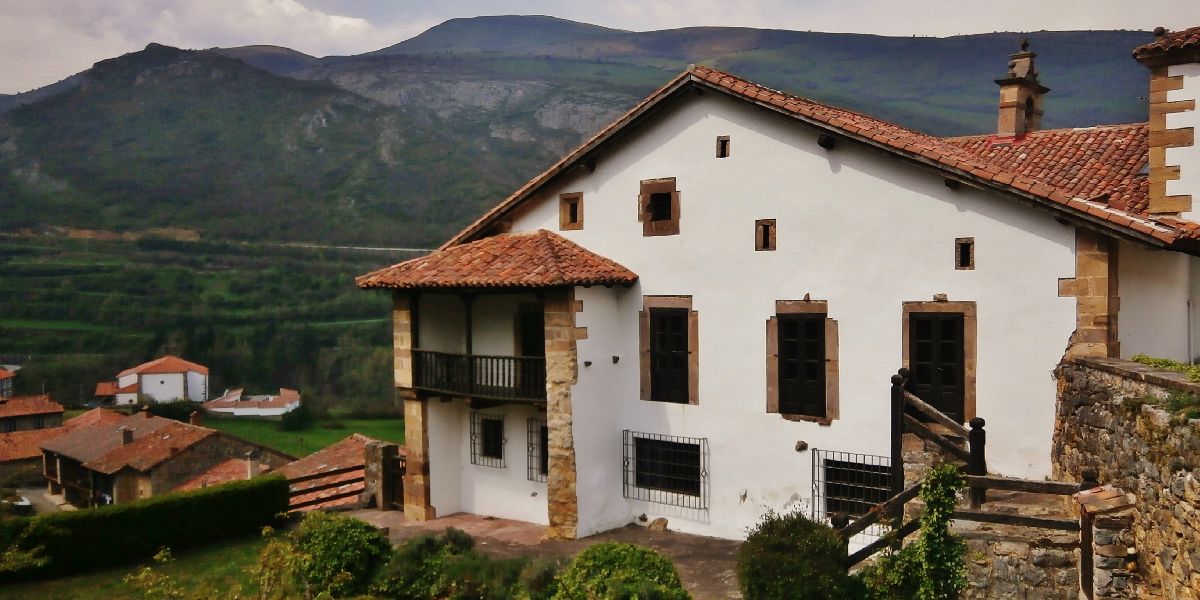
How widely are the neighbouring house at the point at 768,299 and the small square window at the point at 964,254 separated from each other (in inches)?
1.1

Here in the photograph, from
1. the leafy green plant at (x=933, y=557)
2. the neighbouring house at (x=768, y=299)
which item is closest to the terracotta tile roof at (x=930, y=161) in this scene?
the neighbouring house at (x=768, y=299)

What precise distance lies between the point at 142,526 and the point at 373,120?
11141 cm

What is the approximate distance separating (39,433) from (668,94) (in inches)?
2230

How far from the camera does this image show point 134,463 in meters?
38.0

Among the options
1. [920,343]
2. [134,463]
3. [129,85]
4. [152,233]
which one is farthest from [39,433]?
[129,85]

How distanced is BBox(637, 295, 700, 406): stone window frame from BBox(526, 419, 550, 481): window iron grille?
2.09 metres

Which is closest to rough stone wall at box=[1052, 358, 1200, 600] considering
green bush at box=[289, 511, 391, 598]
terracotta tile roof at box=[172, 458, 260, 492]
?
green bush at box=[289, 511, 391, 598]

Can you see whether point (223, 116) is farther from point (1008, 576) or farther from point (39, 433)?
point (1008, 576)

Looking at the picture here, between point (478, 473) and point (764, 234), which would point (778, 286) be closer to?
point (764, 234)

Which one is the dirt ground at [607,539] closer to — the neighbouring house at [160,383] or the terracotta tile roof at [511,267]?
the terracotta tile roof at [511,267]

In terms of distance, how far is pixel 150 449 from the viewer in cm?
3944

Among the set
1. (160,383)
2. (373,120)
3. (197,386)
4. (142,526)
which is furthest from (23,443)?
(373,120)

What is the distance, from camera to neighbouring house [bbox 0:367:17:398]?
240ft

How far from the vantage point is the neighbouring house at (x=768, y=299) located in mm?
10906
